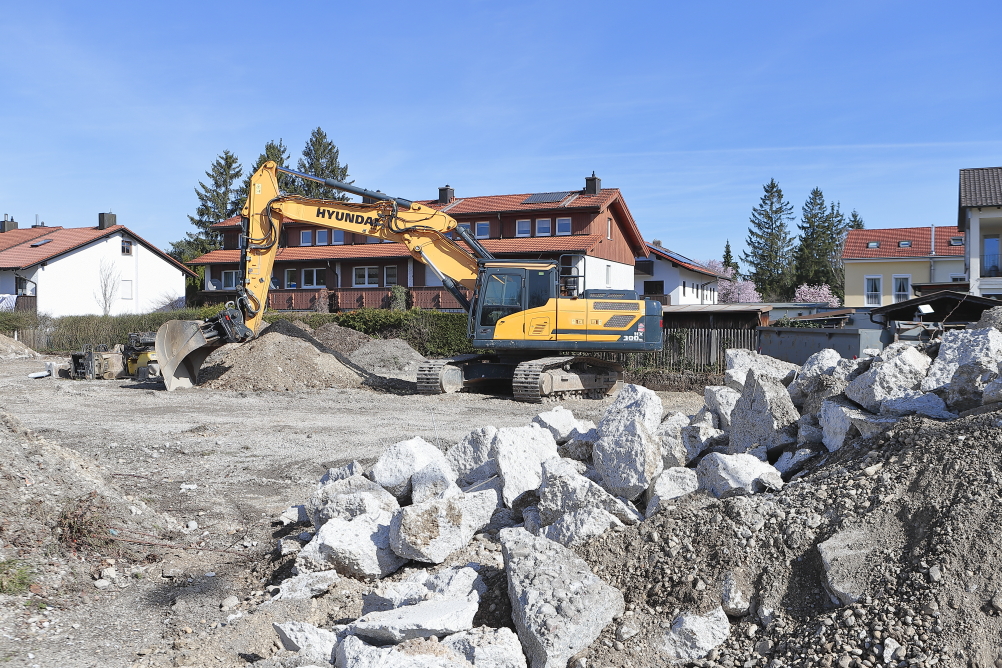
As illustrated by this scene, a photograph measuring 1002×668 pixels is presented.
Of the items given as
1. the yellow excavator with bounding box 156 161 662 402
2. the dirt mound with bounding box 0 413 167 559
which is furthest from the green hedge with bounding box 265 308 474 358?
the dirt mound with bounding box 0 413 167 559

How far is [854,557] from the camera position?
4.16 metres

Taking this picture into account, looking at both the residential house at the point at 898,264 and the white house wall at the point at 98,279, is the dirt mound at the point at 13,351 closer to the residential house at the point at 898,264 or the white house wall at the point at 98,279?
the white house wall at the point at 98,279

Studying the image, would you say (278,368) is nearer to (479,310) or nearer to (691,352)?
(479,310)

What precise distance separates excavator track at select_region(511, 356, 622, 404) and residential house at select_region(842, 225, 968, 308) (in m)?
31.7

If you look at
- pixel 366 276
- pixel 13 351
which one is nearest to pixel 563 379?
pixel 13 351

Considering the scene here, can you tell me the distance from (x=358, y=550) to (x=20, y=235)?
5160 centimetres

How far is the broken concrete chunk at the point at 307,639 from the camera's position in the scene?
13.9 ft

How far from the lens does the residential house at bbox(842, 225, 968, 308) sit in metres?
44.7

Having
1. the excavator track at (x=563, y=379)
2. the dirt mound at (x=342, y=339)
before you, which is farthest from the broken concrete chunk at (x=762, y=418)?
the dirt mound at (x=342, y=339)

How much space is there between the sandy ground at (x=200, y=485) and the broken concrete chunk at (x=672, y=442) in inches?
102

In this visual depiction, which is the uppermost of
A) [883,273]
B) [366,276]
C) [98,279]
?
[883,273]

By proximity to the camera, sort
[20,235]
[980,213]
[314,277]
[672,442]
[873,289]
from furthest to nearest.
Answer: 1. [20,235]
2. [873,289]
3. [314,277]
4. [980,213]
5. [672,442]

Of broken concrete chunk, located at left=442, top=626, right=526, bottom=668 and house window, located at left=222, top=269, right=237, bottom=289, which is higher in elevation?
house window, located at left=222, top=269, right=237, bottom=289

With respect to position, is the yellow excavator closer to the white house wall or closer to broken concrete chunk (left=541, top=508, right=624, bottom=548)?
broken concrete chunk (left=541, top=508, right=624, bottom=548)
